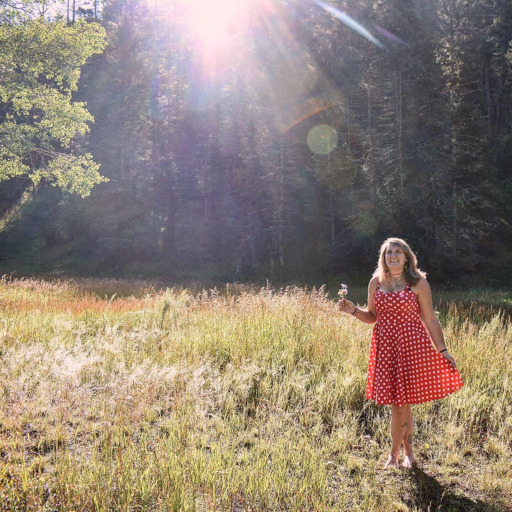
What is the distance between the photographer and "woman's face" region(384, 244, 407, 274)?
12.5ft

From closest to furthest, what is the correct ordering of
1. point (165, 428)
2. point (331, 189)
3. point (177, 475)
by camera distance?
point (177, 475) → point (165, 428) → point (331, 189)

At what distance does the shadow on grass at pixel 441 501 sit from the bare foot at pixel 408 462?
16 cm

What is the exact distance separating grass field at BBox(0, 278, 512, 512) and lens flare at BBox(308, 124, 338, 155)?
21.7 m

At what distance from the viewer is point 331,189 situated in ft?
86.0

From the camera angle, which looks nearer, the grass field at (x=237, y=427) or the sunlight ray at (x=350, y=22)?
the grass field at (x=237, y=427)

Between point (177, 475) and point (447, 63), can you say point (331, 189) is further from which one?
point (177, 475)

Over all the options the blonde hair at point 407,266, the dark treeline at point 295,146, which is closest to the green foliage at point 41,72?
the blonde hair at point 407,266

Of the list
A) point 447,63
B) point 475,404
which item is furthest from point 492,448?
point 447,63

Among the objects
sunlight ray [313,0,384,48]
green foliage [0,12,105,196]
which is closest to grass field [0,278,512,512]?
green foliage [0,12,105,196]

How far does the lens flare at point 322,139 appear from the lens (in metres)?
26.9

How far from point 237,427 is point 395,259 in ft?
7.18

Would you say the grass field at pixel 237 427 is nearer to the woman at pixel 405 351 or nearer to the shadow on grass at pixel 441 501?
the shadow on grass at pixel 441 501

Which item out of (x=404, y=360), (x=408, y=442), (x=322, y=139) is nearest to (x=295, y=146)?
(x=322, y=139)

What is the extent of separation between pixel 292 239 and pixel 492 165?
504 inches
